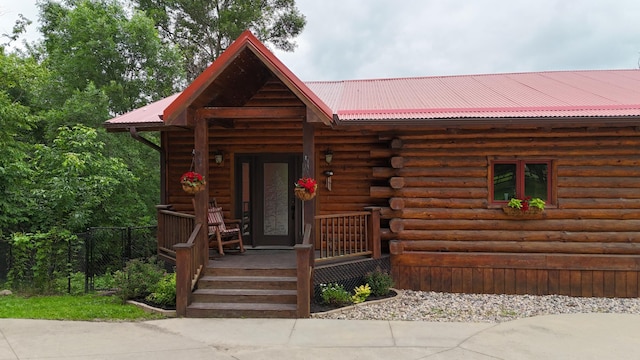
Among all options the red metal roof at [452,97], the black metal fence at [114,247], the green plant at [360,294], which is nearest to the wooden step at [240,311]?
the green plant at [360,294]

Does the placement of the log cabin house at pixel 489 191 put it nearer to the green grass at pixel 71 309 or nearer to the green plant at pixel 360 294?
the green plant at pixel 360 294

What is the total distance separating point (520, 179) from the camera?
8.20 m

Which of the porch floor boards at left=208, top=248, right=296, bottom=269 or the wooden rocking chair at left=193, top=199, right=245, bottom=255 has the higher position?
the wooden rocking chair at left=193, top=199, right=245, bottom=255

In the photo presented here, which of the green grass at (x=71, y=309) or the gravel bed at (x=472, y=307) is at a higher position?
the green grass at (x=71, y=309)

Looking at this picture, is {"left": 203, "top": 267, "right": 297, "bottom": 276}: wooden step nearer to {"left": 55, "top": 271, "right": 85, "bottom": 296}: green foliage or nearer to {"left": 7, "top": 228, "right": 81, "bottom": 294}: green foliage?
{"left": 55, "top": 271, "right": 85, "bottom": 296}: green foliage

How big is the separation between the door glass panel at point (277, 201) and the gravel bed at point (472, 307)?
314 centimetres

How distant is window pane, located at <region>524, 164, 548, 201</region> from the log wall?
187 mm

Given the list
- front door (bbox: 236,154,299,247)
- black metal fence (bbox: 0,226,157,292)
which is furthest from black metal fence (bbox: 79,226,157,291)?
front door (bbox: 236,154,299,247)

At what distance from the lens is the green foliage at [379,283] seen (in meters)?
7.56

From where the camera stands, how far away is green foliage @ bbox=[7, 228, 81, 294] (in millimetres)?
8438

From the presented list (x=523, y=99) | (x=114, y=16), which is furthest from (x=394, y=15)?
(x=523, y=99)

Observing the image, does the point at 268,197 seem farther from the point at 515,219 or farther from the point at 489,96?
the point at 489,96

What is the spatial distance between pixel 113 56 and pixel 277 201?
954cm

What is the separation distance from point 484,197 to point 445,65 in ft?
146
